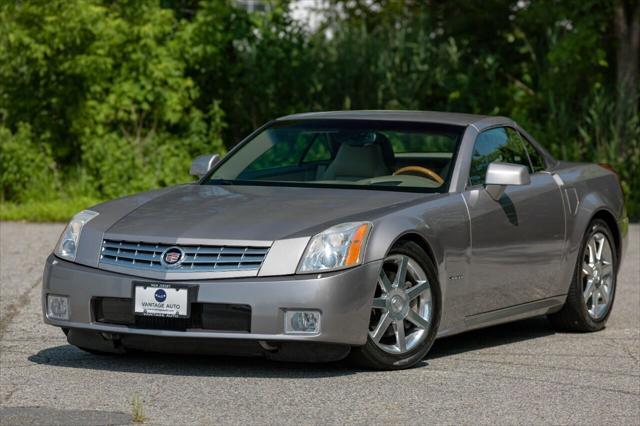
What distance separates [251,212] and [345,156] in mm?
1218

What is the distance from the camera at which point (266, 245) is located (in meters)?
7.43

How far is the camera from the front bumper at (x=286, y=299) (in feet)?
24.1

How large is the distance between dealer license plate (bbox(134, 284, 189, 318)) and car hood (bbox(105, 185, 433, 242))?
28 centimetres

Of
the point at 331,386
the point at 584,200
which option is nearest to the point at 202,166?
the point at 331,386

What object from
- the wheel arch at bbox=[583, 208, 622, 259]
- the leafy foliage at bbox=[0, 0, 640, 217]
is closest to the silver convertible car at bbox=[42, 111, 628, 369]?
the wheel arch at bbox=[583, 208, 622, 259]

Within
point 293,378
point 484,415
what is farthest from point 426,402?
point 293,378

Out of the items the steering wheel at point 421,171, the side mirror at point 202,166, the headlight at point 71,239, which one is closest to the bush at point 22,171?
the side mirror at point 202,166

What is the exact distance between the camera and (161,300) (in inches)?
295

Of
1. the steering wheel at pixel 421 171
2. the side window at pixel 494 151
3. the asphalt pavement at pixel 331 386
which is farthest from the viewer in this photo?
the side window at pixel 494 151

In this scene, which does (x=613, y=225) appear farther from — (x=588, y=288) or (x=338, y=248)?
(x=338, y=248)

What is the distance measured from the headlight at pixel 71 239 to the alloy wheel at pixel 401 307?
5.30 feet

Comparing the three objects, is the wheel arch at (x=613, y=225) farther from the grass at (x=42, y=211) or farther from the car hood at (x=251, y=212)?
the grass at (x=42, y=211)

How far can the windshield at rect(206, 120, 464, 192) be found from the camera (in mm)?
8844

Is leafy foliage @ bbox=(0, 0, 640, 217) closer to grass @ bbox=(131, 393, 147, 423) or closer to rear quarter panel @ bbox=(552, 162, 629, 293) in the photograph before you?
rear quarter panel @ bbox=(552, 162, 629, 293)
